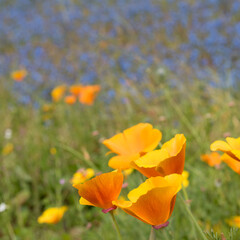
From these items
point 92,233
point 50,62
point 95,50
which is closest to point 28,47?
point 50,62

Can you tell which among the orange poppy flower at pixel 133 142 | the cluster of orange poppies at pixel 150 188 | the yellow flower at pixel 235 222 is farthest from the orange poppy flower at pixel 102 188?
the yellow flower at pixel 235 222

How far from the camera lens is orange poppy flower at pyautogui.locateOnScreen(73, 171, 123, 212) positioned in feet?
1.96

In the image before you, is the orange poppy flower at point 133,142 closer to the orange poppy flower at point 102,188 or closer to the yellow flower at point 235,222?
the orange poppy flower at point 102,188

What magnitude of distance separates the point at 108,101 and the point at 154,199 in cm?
314

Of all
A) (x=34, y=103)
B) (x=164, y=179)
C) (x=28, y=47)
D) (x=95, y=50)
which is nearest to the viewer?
(x=164, y=179)

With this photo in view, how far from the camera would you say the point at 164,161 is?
60 centimetres

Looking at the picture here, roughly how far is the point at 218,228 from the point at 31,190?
1.58m

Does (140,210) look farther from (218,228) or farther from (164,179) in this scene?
(218,228)

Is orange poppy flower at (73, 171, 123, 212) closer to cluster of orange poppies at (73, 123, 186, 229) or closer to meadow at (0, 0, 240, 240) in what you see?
cluster of orange poppies at (73, 123, 186, 229)

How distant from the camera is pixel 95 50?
5203 millimetres

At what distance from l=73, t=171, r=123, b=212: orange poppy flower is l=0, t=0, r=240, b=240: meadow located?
128 mm

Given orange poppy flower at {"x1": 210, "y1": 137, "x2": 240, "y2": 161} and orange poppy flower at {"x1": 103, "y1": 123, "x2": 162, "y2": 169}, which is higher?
orange poppy flower at {"x1": 210, "y1": 137, "x2": 240, "y2": 161}

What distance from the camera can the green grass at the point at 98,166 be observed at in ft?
4.60

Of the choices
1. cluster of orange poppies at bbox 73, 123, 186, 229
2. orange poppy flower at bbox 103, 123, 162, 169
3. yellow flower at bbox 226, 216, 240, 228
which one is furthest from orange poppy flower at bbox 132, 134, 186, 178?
yellow flower at bbox 226, 216, 240, 228
